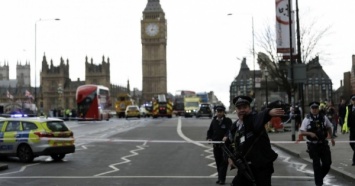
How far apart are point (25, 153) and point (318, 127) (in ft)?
33.4

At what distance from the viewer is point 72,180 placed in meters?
13.4

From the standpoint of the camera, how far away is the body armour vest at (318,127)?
36.4 ft

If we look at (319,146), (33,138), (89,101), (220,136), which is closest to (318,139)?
(319,146)

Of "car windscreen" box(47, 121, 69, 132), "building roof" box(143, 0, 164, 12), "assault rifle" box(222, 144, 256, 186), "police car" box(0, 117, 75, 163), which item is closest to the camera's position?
"assault rifle" box(222, 144, 256, 186)

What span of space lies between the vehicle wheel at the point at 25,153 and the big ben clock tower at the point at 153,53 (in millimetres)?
144873

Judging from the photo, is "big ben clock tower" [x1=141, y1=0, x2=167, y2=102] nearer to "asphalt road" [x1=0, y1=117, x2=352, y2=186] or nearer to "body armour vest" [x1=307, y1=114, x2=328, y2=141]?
"asphalt road" [x1=0, y1=117, x2=352, y2=186]

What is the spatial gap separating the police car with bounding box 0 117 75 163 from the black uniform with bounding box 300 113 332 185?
917cm

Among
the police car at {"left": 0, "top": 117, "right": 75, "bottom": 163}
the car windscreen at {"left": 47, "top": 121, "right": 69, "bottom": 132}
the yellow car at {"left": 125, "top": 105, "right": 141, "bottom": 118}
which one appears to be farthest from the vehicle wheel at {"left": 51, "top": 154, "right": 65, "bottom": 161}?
the yellow car at {"left": 125, "top": 105, "right": 141, "bottom": 118}

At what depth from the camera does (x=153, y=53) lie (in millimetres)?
163500

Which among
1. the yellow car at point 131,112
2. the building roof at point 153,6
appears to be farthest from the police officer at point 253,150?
the building roof at point 153,6

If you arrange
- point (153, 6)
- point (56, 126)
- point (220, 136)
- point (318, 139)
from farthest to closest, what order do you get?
point (153, 6) → point (56, 126) → point (220, 136) → point (318, 139)

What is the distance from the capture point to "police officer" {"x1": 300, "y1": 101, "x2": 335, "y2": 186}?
11.1m

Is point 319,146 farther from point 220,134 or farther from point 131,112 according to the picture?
point 131,112

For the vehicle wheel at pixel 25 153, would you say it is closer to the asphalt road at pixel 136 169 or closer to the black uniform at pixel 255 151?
the asphalt road at pixel 136 169
